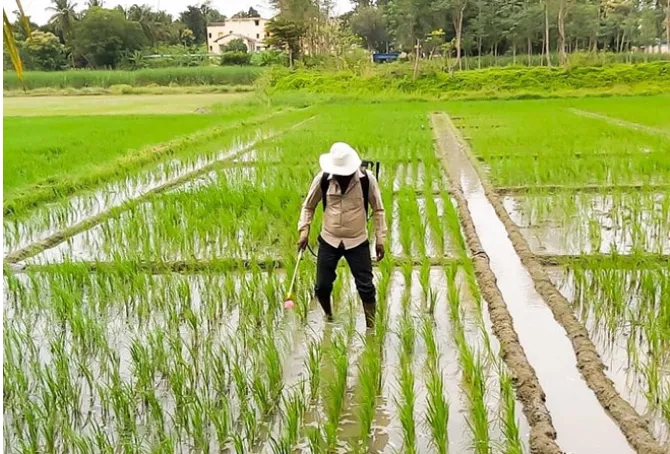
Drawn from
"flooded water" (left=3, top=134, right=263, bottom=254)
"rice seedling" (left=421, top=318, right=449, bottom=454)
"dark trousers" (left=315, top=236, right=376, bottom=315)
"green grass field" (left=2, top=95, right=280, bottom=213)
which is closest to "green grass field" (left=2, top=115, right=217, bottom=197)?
"green grass field" (left=2, top=95, right=280, bottom=213)

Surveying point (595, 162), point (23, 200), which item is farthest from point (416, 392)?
point (595, 162)

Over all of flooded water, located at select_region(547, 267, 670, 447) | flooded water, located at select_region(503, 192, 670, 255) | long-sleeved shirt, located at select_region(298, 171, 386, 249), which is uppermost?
long-sleeved shirt, located at select_region(298, 171, 386, 249)

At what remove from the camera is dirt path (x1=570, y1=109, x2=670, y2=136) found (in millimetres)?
11289

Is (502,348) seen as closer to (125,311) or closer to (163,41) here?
(125,311)

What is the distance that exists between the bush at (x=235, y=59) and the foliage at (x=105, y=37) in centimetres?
589

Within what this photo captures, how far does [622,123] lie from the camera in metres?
13.0

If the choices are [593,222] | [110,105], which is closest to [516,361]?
[593,222]

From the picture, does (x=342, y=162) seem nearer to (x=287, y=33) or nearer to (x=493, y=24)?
(x=287, y=33)

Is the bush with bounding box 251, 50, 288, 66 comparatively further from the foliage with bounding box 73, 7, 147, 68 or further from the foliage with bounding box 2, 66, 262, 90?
the foliage with bounding box 73, 7, 147, 68

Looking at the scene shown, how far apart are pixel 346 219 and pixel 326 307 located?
1.87 ft

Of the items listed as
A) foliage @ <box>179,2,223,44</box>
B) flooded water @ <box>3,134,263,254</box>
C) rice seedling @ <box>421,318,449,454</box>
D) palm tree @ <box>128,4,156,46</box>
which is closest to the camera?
rice seedling @ <box>421,318,449,454</box>

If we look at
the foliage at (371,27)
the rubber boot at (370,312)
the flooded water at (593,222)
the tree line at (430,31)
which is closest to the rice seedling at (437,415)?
the rubber boot at (370,312)

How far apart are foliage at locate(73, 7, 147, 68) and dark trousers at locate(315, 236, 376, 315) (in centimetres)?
3568

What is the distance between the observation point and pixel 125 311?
4.18 m
